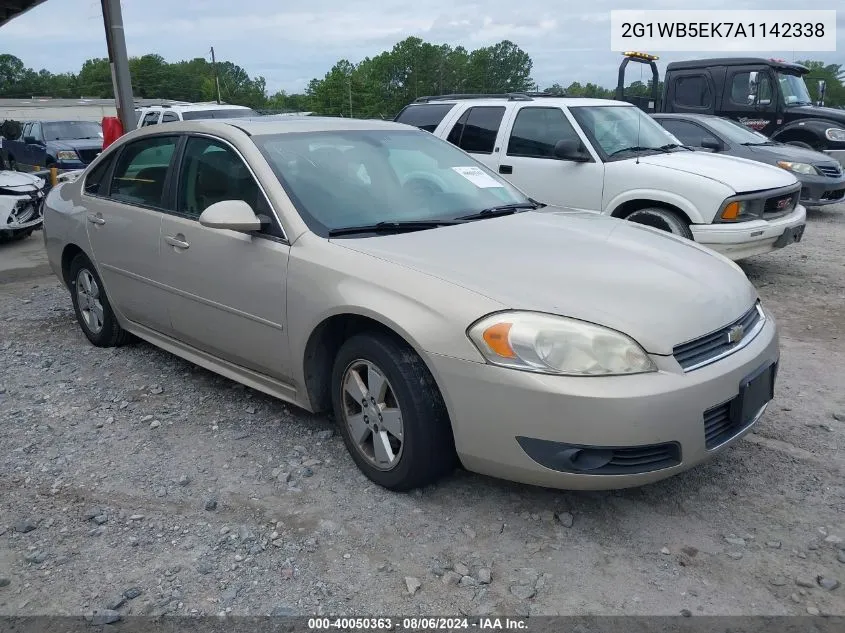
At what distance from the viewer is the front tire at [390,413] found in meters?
2.92

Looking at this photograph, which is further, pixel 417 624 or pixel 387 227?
pixel 387 227

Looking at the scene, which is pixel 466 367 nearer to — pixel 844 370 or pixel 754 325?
pixel 754 325

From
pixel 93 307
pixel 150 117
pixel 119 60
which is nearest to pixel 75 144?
pixel 150 117

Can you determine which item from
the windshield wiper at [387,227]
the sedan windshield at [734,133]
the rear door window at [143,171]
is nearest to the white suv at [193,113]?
the sedan windshield at [734,133]

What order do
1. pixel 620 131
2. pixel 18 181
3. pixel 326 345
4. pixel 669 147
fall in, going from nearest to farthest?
pixel 326 345 < pixel 620 131 < pixel 669 147 < pixel 18 181

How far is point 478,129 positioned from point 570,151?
1.27 m

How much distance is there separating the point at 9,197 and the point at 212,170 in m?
7.02

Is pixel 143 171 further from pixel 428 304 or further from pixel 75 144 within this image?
pixel 75 144

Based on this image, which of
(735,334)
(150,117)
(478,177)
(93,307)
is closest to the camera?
(735,334)

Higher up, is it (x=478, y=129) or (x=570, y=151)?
(x=478, y=129)

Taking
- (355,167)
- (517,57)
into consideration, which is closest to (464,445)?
(355,167)

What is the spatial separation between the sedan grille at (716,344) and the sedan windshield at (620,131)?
4.05 meters

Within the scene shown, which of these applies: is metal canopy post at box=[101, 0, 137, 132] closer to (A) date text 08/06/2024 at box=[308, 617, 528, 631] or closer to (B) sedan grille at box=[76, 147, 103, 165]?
(B) sedan grille at box=[76, 147, 103, 165]

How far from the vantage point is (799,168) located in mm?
10141
